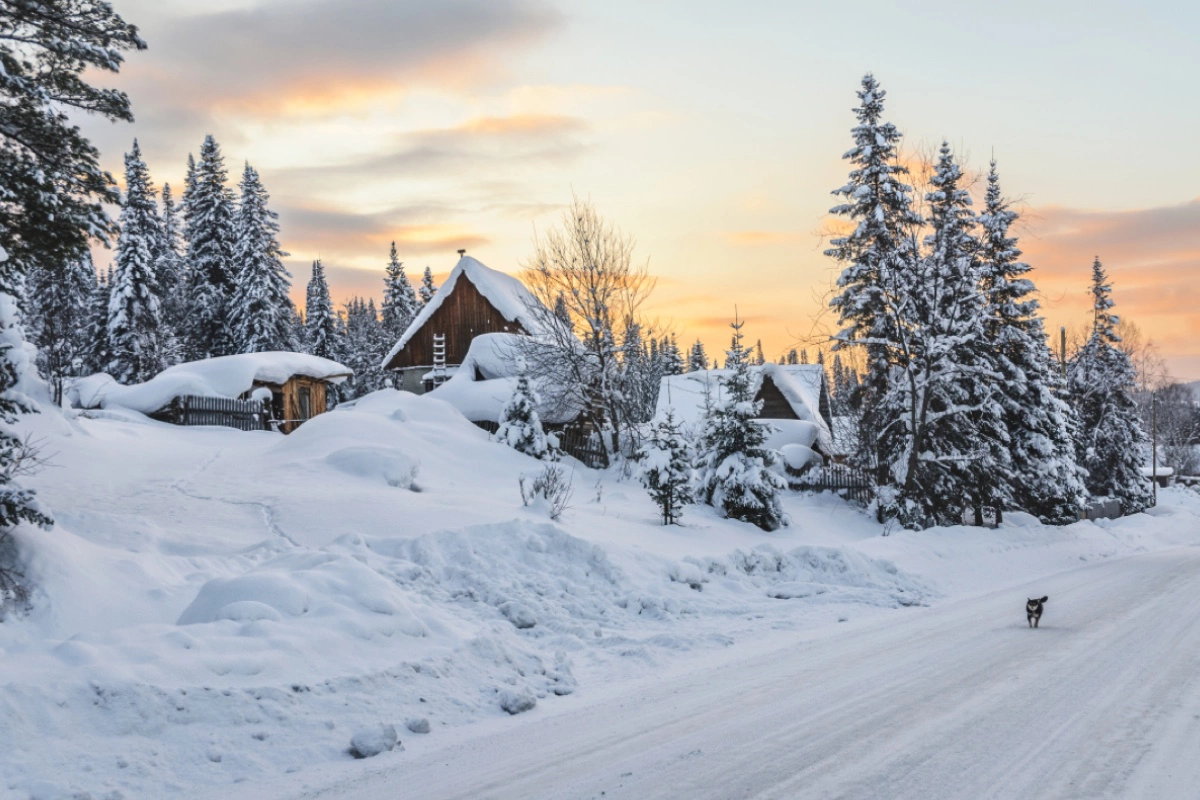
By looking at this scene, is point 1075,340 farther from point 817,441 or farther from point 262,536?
point 262,536

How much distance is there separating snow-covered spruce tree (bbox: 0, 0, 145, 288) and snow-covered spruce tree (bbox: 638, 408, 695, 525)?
37.8ft

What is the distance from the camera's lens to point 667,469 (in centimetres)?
1825

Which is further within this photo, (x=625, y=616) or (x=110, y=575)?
(x=625, y=616)

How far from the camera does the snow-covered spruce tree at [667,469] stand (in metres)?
18.3

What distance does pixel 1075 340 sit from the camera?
52.0m

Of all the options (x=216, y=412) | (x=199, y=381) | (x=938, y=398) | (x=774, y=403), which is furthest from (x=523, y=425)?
(x=774, y=403)

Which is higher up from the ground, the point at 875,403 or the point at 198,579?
the point at 875,403

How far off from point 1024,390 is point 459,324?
26473 millimetres

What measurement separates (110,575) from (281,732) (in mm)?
3840

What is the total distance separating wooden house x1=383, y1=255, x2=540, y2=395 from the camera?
139 feet

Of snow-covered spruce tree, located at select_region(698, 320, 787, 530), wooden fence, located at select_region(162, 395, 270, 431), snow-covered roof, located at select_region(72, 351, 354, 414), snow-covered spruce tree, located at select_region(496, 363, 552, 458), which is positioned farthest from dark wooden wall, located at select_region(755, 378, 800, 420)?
wooden fence, located at select_region(162, 395, 270, 431)

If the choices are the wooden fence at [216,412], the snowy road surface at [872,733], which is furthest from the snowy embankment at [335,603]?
the wooden fence at [216,412]

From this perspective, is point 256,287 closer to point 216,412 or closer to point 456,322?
point 456,322

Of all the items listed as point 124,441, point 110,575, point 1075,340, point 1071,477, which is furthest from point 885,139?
point 1075,340
